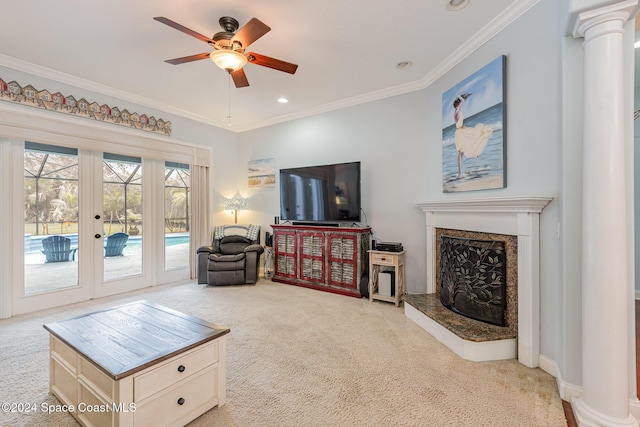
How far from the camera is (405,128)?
3.91 m

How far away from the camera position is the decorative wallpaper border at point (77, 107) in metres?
3.19

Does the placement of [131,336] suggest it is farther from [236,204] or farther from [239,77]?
[236,204]

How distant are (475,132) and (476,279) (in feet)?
4.67

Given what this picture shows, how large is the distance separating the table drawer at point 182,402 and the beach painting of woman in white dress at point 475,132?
275 cm

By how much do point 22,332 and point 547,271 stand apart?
15.7ft

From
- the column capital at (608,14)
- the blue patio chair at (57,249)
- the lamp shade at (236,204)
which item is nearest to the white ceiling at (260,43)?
the column capital at (608,14)

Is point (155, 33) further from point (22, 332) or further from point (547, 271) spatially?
point (547, 271)

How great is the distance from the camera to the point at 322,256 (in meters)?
4.30

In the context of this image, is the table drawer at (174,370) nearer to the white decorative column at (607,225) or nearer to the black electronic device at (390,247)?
the white decorative column at (607,225)

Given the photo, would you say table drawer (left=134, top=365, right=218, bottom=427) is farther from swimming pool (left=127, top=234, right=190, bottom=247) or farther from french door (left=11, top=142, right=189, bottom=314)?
swimming pool (left=127, top=234, right=190, bottom=247)

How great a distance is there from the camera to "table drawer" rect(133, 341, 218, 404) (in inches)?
56.0

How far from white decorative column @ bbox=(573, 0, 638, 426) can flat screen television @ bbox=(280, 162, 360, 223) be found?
2.64 metres

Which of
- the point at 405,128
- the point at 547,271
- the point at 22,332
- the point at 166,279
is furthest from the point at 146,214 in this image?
the point at 547,271

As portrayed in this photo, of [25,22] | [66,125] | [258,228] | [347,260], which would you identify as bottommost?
[347,260]
